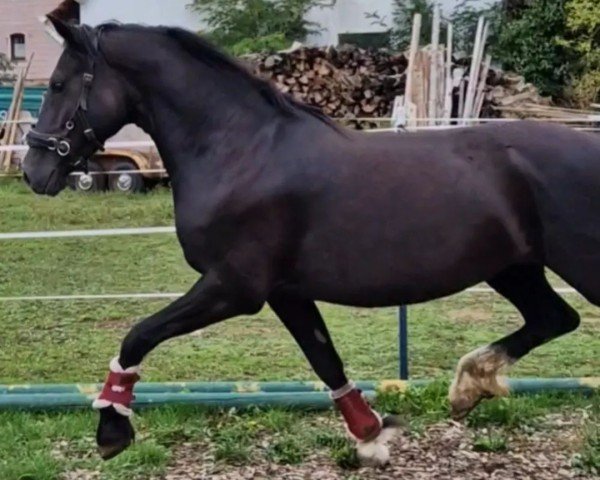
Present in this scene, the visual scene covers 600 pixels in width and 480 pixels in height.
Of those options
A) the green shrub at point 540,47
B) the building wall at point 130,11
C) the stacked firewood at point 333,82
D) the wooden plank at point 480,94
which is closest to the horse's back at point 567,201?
the wooden plank at point 480,94

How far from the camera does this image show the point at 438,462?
411 cm

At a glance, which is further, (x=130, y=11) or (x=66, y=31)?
(x=130, y=11)

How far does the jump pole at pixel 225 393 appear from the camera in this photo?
4660 millimetres

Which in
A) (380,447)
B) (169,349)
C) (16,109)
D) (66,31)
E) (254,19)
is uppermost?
(66,31)

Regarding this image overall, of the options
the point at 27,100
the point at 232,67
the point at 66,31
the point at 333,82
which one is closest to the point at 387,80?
the point at 333,82

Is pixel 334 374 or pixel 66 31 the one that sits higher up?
pixel 66 31

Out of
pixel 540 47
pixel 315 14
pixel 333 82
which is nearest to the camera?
pixel 333 82

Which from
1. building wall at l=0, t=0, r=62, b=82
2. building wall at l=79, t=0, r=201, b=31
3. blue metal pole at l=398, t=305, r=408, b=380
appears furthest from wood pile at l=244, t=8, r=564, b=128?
building wall at l=0, t=0, r=62, b=82

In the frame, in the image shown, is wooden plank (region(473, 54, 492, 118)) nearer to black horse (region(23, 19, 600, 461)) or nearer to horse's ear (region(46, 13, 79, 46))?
black horse (region(23, 19, 600, 461))

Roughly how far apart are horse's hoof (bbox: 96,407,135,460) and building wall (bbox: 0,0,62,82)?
2239 centimetres

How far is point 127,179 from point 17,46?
13.6 metres

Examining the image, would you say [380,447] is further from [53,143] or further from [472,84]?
[472,84]

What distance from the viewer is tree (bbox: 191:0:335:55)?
19.8m

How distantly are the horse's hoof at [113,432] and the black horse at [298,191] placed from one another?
2cm
